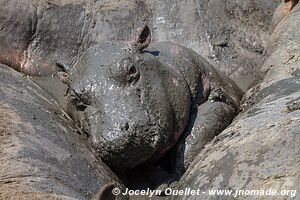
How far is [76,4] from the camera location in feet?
21.6

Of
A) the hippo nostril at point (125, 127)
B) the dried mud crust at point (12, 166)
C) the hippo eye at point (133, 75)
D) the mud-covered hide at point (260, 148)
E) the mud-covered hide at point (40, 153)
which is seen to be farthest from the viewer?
the hippo eye at point (133, 75)

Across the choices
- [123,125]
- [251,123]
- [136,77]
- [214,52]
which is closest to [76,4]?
[214,52]

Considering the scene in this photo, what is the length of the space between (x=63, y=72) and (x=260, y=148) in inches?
71.4

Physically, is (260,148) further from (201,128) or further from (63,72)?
(63,72)

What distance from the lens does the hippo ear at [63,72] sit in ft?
18.2

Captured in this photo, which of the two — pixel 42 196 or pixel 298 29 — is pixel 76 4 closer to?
pixel 298 29

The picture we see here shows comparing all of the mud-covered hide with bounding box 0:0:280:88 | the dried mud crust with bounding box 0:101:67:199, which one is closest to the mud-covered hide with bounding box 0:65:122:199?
the dried mud crust with bounding box 0:101:67:199

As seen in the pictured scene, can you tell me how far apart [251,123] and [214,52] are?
1.94 m

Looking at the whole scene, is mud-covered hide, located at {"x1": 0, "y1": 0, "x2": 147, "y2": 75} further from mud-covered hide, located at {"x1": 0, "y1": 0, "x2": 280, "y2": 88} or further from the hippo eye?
the hippo eye

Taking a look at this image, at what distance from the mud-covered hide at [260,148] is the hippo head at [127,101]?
40cm

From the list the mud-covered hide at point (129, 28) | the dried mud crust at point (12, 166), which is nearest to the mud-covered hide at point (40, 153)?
the dried mud crust at point (12, 166)

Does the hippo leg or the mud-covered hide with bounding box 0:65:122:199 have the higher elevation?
the mud-covered hide with bounding box 0:65:122:199

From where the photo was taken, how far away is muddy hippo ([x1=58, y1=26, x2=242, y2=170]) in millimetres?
4984

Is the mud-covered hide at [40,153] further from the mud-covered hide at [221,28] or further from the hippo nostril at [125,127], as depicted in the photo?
the mud-covered hide at [221,28]
